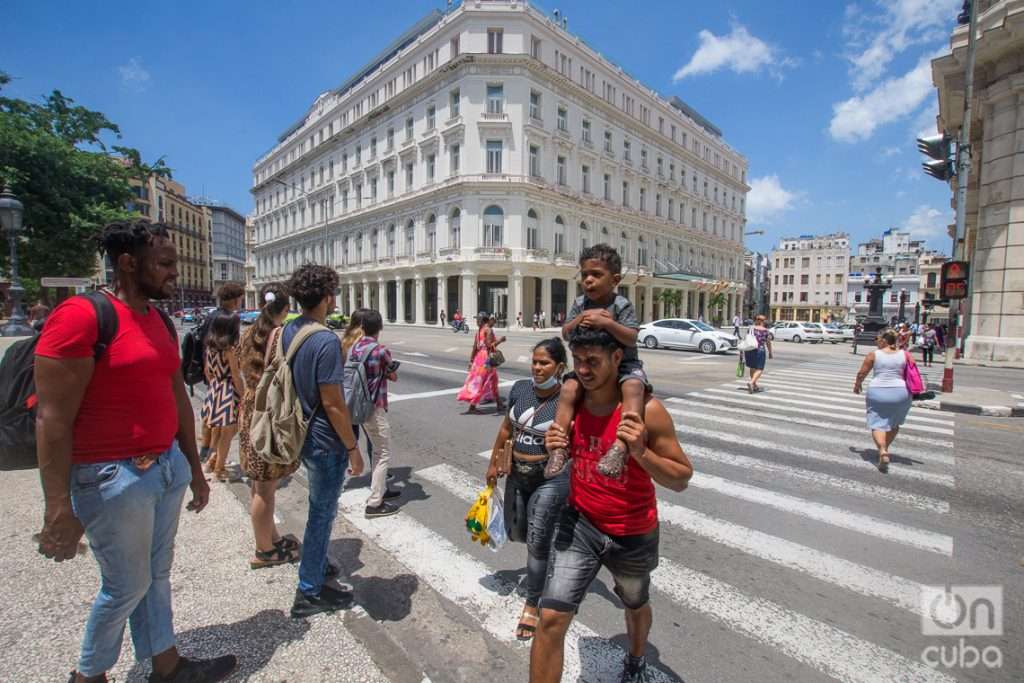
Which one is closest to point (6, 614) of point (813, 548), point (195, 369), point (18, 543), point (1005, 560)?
point (18, 543)

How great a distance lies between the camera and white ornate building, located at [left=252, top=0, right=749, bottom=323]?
36.2 metres

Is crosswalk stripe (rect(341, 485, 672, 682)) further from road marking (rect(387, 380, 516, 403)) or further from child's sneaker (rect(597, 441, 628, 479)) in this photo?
road marking (rect(387, 380, 516, 403))

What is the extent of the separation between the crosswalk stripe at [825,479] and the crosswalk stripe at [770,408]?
288 cm

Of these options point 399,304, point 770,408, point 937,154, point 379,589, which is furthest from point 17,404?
point 399,304

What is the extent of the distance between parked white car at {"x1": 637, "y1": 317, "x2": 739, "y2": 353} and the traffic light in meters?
10.1

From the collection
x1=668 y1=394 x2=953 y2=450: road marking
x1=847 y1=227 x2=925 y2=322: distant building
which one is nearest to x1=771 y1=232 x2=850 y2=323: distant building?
x1=847 y1=227 x2=925 y2=322: distant building

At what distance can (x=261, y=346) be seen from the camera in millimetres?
3805

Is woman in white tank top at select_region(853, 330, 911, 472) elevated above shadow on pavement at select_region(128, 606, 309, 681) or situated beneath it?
elevated above

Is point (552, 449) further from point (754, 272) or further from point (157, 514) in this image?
point (754, 272)

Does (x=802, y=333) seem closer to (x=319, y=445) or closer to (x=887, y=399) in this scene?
(x=887, y=399)

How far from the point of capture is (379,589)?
302 cm

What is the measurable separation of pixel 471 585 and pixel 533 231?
36.7 meters

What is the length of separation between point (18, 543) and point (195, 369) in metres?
1.93

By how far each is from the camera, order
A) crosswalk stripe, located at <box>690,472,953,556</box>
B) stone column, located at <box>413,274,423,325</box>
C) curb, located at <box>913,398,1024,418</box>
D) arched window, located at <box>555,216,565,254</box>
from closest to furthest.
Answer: crosswalk stripe, located at <box>690,472,953,556</box> < curb, located at <box>913,398,1024,418</box> < arched window, located at <box>555,216,565,254</box> < stone column, located at <box>413,274,423,325</box>
